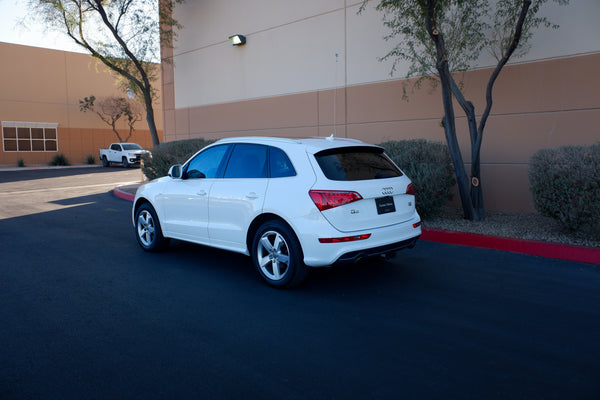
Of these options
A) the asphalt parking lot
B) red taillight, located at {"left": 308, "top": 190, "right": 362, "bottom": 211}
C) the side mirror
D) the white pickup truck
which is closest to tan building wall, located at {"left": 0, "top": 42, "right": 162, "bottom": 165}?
the white pickup truck

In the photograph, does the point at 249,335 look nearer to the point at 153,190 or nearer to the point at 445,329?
the point at 445,329

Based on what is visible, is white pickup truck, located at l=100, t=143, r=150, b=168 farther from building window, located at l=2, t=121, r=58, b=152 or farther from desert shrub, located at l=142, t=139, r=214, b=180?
desert shrub, located at l=142, t=139, r=214, b=180

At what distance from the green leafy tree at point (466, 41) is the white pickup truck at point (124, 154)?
26.6 metres

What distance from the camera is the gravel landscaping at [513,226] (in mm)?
7121

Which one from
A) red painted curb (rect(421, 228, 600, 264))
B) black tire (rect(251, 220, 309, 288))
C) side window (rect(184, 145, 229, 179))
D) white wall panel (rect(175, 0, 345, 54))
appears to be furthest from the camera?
white wall panel (rect(175, 0, 345, 54))

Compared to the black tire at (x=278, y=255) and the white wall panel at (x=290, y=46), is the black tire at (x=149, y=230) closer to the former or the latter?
the black tire at (x=278, y=255)

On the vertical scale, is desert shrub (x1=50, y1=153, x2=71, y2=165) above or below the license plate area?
above

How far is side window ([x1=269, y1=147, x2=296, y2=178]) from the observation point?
17.5 feet

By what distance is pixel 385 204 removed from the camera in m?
5.28

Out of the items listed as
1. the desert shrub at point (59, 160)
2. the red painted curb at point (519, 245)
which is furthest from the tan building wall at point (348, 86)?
the desert shrub at point (59, 160)

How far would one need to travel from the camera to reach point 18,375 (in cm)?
341

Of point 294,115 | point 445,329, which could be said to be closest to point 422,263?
point 445,329

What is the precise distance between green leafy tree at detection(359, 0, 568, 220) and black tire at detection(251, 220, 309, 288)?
15.1 ft

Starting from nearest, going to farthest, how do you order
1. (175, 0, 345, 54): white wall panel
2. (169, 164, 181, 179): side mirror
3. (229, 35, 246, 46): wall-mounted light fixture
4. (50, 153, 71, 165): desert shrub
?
(169, 164, 181, 179): side mirror → (175, 0, 345, 54): white wall panel → (229, 35, 246, 46): wall-mounted light fixture → (50, 153, 71, 165): desert shrub
